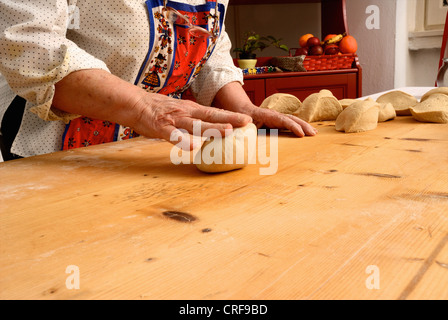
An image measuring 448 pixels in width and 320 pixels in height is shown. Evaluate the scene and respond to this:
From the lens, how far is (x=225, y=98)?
1.13 m

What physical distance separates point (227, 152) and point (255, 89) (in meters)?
1.70

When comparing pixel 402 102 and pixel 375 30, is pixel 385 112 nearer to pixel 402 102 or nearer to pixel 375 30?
pixel 402 102

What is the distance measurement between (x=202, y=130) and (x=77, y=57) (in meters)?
0.26

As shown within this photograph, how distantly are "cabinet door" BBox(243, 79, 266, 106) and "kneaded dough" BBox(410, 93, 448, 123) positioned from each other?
1.32m

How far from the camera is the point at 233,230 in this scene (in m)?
0.41

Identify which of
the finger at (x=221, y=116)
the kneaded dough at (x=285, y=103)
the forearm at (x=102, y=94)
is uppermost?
the forearm at (x=102, y=94)

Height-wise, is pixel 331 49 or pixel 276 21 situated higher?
pixel 276 21

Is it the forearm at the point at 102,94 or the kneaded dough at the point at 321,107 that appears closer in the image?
the forearm at the point at 102,94

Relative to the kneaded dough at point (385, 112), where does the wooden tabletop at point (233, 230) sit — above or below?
below

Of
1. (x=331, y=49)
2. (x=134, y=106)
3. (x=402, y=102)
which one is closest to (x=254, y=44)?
(x=331, y=49)

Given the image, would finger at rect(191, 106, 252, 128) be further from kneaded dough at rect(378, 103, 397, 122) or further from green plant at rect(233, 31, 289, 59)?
green plant at rect(233, 31, 289, 59)

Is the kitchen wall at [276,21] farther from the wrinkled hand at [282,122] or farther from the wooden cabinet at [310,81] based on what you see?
the wrinkled hand at [282,122]

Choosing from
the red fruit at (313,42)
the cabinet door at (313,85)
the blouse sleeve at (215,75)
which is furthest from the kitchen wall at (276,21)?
the blouse sleeve at (215,75)

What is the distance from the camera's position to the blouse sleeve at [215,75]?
115cm
